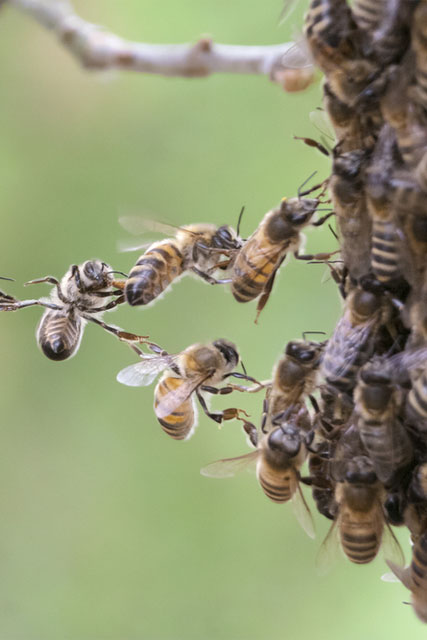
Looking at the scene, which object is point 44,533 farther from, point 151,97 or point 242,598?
point 151,97

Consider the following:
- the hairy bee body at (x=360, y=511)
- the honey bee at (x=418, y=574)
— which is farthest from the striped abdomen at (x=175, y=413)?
the honey bee at (x=418, y=574)

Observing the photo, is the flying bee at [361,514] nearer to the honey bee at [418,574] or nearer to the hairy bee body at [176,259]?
the honey bee at [418,574]

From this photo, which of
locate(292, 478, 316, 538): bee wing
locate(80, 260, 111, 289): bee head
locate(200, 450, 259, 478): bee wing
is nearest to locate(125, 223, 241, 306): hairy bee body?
locate(80, 260, 111, 289): bee head

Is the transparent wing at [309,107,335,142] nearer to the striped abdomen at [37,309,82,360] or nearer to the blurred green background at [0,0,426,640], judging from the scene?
the striped abdomen at [37,309,82,360]

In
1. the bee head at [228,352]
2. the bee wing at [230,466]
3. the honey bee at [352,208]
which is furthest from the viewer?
the bee head at [228,352]

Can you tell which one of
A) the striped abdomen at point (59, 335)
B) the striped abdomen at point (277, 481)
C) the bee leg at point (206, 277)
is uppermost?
the bee leg at point (206, 277)

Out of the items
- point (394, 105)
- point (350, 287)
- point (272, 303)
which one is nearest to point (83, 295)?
point (350, 287)
